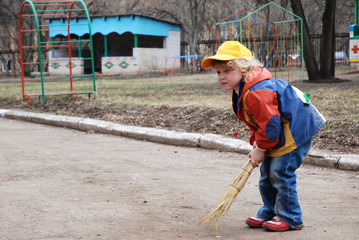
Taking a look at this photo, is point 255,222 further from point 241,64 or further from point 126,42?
point 126,42

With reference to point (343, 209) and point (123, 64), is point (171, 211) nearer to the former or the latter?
point (343, 209)

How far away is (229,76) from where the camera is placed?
3.12 meters

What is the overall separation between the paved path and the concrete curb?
0.35 feet

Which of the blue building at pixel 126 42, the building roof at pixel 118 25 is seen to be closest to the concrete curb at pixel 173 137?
the blue building at pixel 126 42

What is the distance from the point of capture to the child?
9.78ft

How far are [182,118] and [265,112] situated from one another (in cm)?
533

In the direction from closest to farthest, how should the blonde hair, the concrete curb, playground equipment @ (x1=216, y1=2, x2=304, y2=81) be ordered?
1. the blonde hair
2. the concrete curb
3. playground equipment @ (x1=216, y1=2, x2=304, y2=81)

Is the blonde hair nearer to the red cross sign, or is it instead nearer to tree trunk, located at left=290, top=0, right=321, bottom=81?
the red cross sign

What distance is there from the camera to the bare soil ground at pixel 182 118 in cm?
598

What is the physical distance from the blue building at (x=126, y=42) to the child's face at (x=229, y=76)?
2165cm

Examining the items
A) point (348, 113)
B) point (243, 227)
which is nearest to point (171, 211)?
point (243, 227)

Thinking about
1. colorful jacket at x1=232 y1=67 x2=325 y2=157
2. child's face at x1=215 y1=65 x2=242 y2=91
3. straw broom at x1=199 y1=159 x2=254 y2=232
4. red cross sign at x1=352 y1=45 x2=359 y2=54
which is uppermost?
red cross sign at x1=352 y1=45 x2=359 y2=54

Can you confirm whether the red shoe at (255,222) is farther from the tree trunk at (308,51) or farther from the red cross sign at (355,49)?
the tree trunk at (308,51)

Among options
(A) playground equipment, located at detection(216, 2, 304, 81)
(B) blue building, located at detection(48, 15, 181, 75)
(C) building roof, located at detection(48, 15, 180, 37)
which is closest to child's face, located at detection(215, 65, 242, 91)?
(A) playground equipment, located at detection(216, 2, 304, 81)
